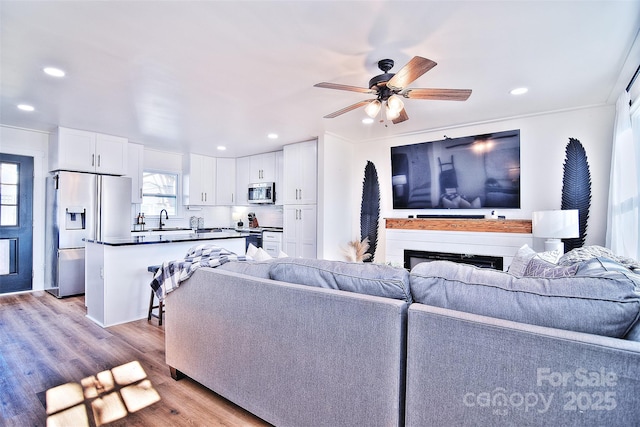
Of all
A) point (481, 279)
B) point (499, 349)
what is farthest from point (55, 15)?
point (499, 349)

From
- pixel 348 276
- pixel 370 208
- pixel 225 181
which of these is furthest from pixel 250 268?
pixel 225 181

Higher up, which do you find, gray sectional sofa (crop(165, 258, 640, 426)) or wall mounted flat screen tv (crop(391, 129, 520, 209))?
wall mounted flat screen tv (crop(391, 129, 520, 209))

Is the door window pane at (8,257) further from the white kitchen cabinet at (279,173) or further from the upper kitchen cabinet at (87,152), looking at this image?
the white kitchen cabinet at (279,173)

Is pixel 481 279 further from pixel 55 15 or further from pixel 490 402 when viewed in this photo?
pixel 55 15

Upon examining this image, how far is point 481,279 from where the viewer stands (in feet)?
3.89

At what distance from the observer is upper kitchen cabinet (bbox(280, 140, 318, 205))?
5.03 meters

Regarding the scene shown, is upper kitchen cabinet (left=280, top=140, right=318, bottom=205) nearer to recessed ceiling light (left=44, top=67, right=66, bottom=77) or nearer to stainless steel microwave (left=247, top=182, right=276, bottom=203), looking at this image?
stainless steel microwave (left=247, top=182, right=276, bottom=203)

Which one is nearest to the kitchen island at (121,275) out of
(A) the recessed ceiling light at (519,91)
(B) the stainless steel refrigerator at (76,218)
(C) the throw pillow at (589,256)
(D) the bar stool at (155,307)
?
(D) the bar stool at (155,307)

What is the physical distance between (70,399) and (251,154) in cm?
505

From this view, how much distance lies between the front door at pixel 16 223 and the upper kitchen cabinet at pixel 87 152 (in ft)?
1.30

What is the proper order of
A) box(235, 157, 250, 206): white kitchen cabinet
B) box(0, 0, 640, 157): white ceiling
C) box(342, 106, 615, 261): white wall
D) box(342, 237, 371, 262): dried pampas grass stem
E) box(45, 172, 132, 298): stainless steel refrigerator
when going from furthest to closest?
box(235, 157, 250, 206): white kitchen cabinet < box(342, 237, 371, 262): dried pampas grass stem < box(45, 172, 132, 298): stainless steel refrigerator < box(342, 106, 615, 261): white wall < box(0, 0, 640, 157): white ceiling

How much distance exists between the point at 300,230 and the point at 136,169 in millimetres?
3071

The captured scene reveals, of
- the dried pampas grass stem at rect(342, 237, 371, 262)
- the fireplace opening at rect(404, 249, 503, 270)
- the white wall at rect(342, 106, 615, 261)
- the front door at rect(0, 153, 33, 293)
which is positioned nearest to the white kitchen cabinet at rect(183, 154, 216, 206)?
the front door at rect(0, 153, 33, 293)

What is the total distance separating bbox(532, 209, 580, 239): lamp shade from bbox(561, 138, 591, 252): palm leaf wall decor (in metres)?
0.50
